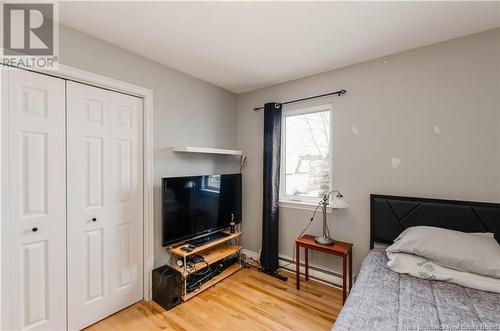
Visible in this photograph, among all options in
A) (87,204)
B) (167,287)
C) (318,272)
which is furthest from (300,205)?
(87,204)

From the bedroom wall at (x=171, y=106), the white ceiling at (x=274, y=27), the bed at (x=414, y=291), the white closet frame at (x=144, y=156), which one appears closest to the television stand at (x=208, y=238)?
the bedroom wall at (x=171, y=106)

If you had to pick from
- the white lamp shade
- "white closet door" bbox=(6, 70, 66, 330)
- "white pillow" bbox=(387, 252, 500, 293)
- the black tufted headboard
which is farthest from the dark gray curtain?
"white closet door" bbox=(6, 70, 66, 330)

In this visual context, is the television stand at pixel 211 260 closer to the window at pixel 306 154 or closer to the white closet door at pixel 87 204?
the white closet door at pixel 87 204

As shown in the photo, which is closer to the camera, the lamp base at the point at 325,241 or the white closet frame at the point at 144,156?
the white closet frame at the point at 144,156

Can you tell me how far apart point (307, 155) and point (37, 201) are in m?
2.70

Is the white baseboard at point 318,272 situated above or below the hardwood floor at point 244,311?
above

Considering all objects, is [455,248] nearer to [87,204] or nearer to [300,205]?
[300,205]

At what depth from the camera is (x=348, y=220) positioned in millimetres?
2514

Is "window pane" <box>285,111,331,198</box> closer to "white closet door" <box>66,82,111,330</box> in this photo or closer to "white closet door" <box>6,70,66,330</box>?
"white closet door" <box>66,82,111,330</box>

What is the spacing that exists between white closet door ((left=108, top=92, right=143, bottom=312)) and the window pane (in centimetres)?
187

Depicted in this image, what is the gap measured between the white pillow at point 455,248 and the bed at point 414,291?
0.14 meters

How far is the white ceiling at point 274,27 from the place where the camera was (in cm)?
159

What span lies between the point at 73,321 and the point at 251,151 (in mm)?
2587

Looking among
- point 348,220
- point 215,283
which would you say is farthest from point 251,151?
point 215,283
